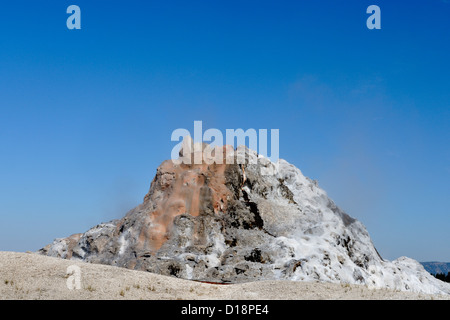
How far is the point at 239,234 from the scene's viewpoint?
39.5 metres

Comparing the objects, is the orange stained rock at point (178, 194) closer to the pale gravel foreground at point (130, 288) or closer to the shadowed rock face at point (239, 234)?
the shadowed rock face at point (239, 234)

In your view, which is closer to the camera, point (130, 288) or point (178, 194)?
point (130, 288)

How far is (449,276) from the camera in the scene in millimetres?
73438

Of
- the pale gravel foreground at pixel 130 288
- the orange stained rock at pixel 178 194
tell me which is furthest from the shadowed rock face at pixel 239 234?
the pale gravel foreground at pixel 130 288

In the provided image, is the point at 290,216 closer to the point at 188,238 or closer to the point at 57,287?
the point at 188,238

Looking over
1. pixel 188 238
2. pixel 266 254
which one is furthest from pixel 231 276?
pixel 188 238

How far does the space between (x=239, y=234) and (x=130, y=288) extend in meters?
19.7

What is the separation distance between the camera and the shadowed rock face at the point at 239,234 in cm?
3506

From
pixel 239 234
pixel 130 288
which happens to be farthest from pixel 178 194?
pixel 130 288

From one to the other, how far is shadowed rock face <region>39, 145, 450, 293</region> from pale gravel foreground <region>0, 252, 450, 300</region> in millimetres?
10724

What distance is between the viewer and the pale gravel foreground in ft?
63.2

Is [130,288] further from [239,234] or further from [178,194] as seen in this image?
[178,194]

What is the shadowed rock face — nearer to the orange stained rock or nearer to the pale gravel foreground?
the orange stained rock

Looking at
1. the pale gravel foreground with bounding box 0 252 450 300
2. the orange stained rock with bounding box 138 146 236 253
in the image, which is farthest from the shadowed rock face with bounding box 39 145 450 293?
the pale gravel foreground with bounding box 0 252 450 300
